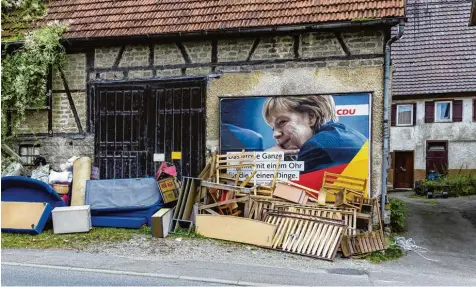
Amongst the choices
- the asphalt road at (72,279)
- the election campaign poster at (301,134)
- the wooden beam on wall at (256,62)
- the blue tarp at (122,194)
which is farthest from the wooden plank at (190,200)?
the asphalt road at (72,279)

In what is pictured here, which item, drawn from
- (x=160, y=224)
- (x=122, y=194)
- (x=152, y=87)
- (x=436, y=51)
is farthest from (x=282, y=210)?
(x=436, y=51)

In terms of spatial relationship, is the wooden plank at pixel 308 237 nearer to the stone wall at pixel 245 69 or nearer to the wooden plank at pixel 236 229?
the wooden plank at pixel 236 229

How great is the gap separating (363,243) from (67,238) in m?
5.90

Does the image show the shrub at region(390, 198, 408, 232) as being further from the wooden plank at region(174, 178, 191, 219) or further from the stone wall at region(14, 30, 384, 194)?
the wooden plank at region(174, 178, 191, 219)

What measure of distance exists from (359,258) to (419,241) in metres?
2.51

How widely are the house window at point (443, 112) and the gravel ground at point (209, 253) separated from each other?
18.2 metres

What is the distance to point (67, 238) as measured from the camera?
1018 centimetres

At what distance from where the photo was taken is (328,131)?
11562mm

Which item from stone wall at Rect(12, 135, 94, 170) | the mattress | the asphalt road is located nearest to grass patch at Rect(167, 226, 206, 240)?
the mattress

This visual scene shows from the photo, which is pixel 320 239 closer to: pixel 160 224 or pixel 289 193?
pixel 289 193

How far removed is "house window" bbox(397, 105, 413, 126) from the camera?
26.3 m

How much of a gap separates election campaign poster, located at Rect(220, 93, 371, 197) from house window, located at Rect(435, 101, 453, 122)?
52.0 feet

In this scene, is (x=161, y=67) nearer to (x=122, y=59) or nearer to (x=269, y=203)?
(x=122, y=59)

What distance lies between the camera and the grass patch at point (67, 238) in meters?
9.62
